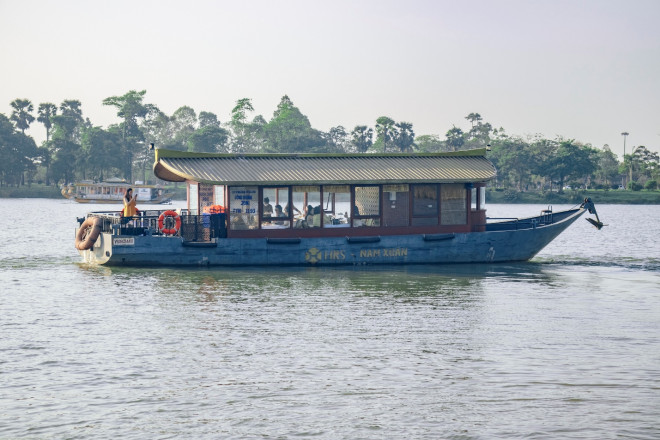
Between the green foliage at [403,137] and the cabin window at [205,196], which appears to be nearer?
the cabin window at [205,196]

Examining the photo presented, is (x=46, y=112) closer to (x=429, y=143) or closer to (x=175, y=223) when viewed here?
(x=429, y=143)

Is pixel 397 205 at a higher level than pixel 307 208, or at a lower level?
higher

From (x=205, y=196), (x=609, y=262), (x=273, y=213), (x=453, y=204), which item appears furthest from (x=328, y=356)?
(x=609, y=262)

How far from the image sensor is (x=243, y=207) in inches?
1172

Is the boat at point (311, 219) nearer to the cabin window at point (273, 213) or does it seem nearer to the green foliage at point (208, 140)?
the cabin window at point (273, 213)

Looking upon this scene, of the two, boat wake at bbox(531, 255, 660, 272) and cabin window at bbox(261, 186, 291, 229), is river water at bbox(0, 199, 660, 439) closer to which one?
cabin window at bbox(261, 186, 291, 229)

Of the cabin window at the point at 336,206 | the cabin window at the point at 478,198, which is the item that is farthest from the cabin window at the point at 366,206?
the cabin window at the point at 478,198

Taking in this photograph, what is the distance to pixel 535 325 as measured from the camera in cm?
1942

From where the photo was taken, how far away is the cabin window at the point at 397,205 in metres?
30.7

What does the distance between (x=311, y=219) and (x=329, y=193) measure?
45.5 inches

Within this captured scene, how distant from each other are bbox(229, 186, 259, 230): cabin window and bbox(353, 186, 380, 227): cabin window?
3.66 m

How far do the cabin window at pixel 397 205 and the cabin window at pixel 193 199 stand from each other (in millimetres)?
7217

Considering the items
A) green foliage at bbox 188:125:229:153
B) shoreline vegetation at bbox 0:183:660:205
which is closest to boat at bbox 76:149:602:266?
shoreline vegetation at bbox 0:183:660:205

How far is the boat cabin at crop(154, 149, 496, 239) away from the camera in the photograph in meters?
29.8
